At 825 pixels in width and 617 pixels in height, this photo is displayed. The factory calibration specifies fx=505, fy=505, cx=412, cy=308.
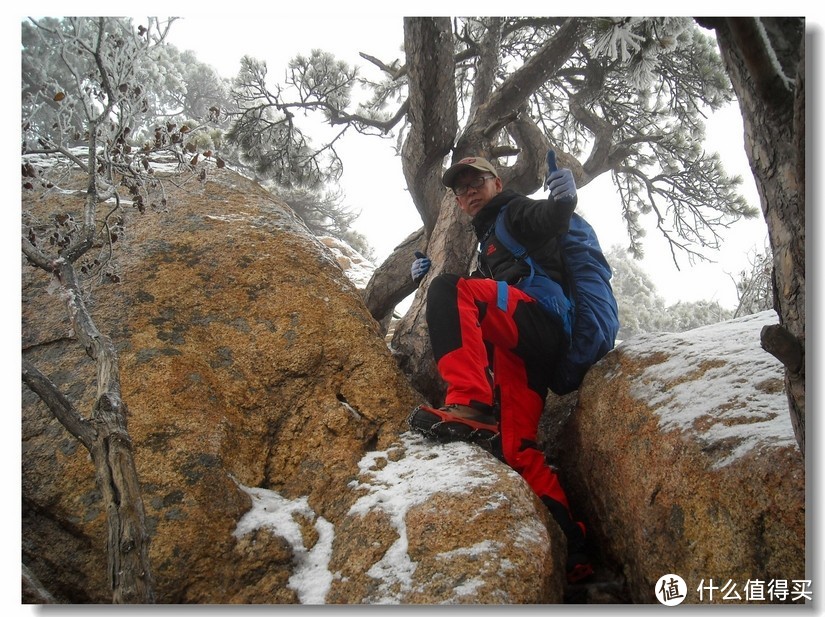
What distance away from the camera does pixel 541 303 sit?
2977 millimetres

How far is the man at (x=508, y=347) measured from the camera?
2.65 meters

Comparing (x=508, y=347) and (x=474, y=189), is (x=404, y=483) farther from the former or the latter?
(x=474, y=189)

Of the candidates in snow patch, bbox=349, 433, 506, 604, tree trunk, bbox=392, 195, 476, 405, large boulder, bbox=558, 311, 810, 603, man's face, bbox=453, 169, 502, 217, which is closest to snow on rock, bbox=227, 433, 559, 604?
snow patch, bbox=349, 433, 506, 604

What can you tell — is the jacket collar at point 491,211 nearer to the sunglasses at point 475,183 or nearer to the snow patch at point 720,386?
the sunglasses at point 475,183

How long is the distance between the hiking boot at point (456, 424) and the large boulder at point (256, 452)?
85mm

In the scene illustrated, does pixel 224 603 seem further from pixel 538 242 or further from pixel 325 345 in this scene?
pixel 538 242

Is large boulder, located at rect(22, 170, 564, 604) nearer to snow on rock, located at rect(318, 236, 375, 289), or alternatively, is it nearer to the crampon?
the crampon

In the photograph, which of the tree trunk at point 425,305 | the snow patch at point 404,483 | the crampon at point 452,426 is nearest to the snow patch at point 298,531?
the snow patch at point 404,483

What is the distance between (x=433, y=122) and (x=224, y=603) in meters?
4.00

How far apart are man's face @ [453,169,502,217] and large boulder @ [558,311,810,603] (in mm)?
1336

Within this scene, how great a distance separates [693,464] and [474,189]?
7.05ft

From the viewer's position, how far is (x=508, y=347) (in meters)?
3.01

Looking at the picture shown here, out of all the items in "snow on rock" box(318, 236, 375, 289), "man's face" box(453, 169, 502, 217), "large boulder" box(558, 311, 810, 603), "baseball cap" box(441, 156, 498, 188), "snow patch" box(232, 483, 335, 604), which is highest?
"snow on rock" box(318, 236, 375, 289)

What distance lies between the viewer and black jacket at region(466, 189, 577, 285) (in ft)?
9.66
